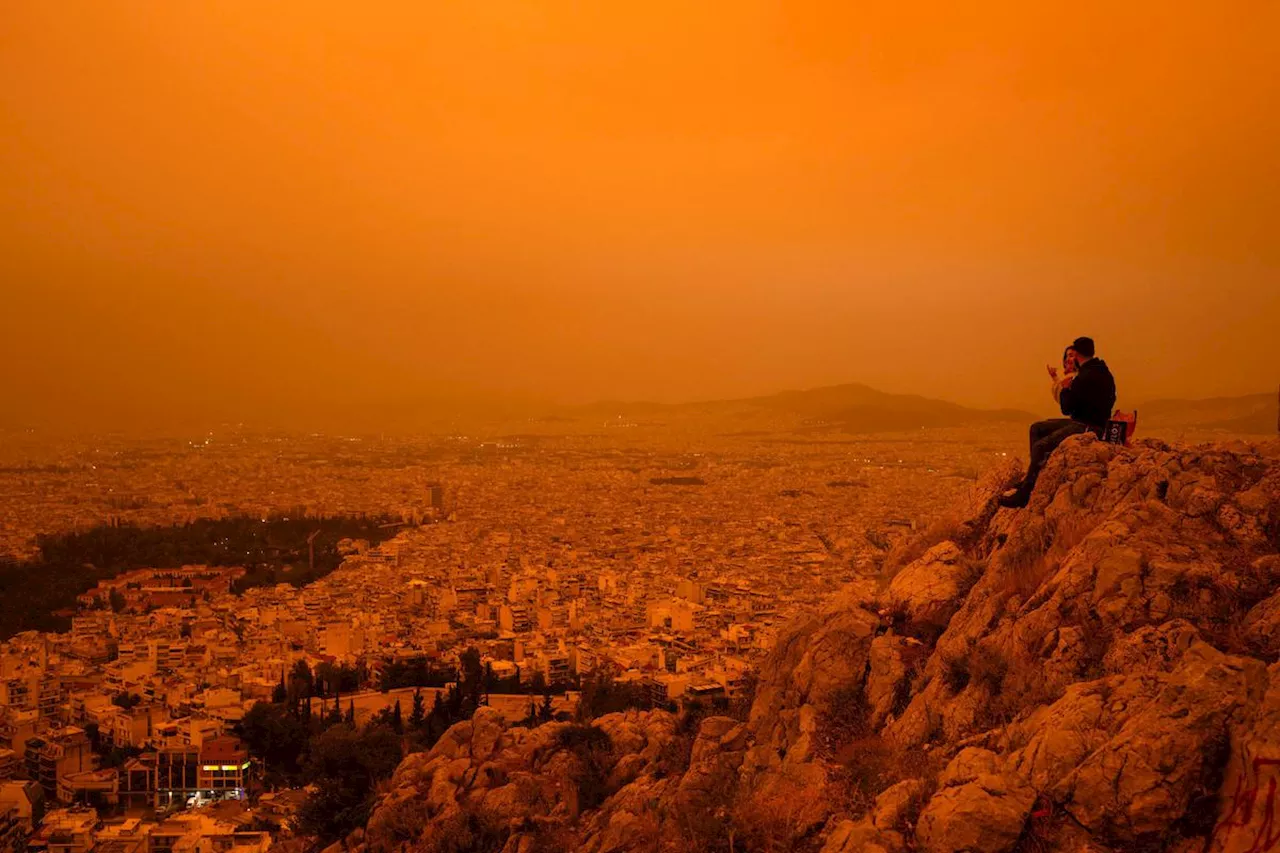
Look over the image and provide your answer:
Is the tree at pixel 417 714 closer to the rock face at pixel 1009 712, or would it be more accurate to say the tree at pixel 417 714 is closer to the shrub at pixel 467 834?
the rock face at pixel 1009 712

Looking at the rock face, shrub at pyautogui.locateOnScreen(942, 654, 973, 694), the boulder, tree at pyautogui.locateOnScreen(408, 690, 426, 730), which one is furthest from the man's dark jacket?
tree at pyautogui.locateOnScreen(408, 690, 426, 730)

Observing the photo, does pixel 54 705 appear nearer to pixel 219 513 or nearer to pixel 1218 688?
pixel 1218 688

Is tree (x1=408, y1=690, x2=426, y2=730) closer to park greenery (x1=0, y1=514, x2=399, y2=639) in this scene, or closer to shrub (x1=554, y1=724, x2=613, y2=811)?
shrub (x1=554, y1=724, x2=613, y2=811)

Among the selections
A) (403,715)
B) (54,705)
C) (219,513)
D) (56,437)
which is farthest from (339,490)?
(403,715)

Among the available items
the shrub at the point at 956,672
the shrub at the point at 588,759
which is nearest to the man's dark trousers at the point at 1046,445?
the shrub at the point at 956,672

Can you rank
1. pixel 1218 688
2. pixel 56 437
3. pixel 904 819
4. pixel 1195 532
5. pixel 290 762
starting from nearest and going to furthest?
pixel 1218 688
pixel 904 819
pixel 1195 532
pixel 290 762
pixel 56 437

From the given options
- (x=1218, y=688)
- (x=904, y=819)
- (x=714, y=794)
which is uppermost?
(x=1218, y=688)
